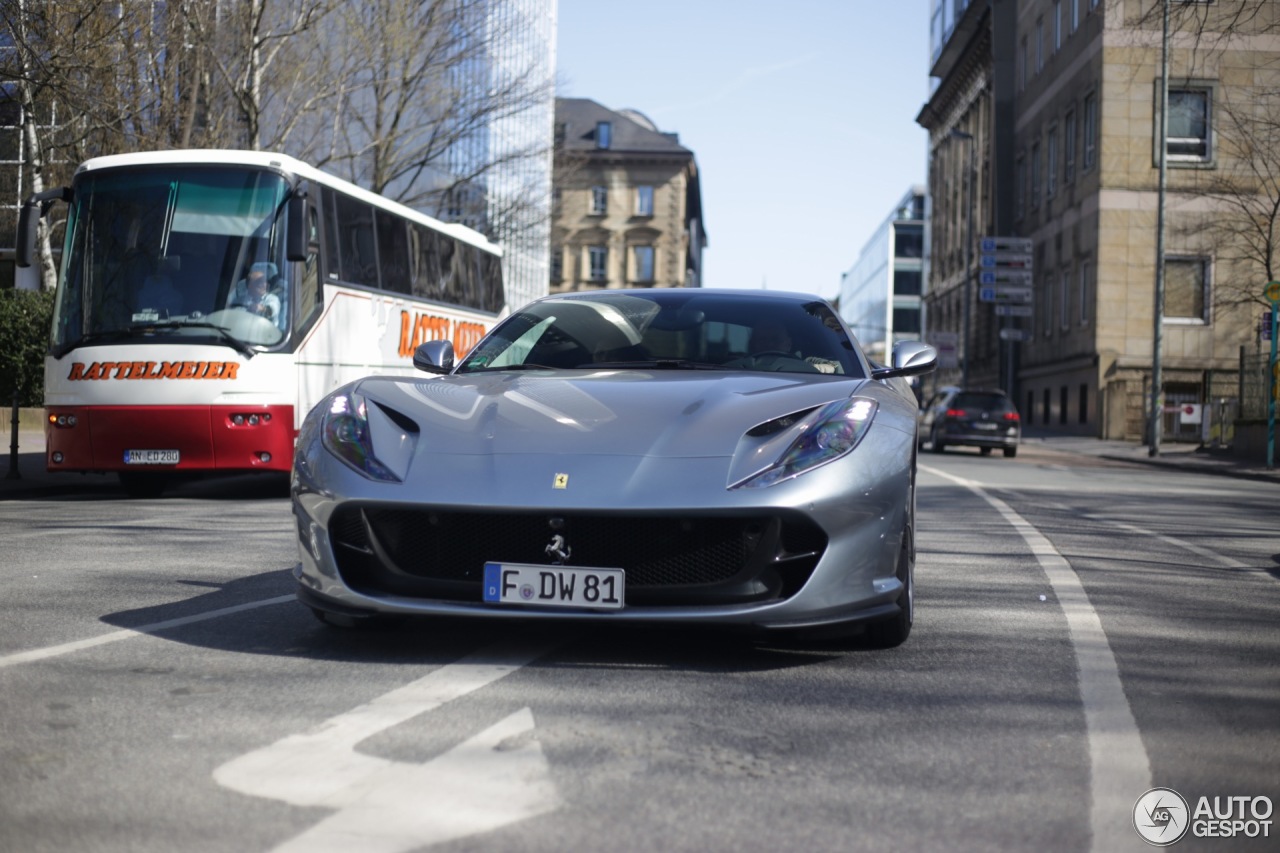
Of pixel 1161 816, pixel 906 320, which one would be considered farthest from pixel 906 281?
pixel 1161 816

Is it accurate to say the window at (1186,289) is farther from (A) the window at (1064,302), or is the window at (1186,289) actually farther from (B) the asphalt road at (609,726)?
(B) the asphalt road at (609,726)

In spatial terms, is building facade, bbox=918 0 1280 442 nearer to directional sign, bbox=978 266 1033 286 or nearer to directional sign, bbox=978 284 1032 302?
directional sign, bbox=978 284 1032 302

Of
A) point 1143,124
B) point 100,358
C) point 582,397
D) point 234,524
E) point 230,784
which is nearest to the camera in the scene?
point 230,784

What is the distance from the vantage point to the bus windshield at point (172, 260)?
1373 cm

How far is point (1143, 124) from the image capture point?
43250mm

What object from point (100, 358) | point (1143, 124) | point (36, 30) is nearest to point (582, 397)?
point (100, 358)

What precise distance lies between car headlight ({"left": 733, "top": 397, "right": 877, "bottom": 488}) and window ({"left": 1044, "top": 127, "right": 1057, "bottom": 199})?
47754 mm

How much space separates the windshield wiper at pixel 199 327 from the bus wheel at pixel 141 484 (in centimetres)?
161

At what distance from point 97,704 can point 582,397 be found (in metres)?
1.93

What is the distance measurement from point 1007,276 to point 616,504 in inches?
1806

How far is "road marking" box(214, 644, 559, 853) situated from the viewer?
3062 millimetres

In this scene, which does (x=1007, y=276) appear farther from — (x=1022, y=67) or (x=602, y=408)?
(x=602, y=408)

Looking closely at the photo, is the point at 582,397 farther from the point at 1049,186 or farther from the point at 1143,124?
the point at 1049,186

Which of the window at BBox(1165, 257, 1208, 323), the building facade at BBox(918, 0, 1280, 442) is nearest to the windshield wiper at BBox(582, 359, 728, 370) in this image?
the building facade at BBox(918, 0, 1280, 442)
